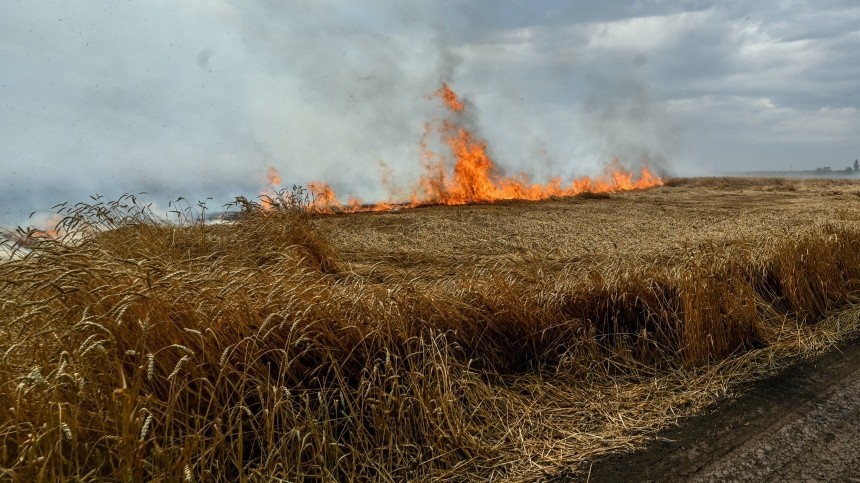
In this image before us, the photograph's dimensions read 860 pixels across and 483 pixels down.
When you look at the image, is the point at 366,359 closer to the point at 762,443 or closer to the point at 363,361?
the point at 363,361

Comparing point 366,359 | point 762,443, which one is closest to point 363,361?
point 366,359

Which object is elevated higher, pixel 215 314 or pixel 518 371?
pixel 215 314

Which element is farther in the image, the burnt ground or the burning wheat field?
the burnt ground

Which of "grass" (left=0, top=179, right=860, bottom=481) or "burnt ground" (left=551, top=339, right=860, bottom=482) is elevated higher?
"grass" (left=0, top=179, right=860, bottom=481)

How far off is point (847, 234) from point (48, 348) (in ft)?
25.0

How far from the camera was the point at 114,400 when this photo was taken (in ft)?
6.42

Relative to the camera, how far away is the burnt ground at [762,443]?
2.34 metres

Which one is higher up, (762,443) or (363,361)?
(363,361)

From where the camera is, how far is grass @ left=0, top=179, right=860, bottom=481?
2.08 m

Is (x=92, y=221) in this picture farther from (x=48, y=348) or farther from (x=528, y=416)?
(x=528, y=416)

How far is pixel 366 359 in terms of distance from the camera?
111 inches

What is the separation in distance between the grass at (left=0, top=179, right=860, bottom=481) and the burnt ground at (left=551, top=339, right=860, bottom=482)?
0.47ft

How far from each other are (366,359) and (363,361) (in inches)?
2.4

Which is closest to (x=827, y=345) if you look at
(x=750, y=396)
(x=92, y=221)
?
(x=750, y=396)
